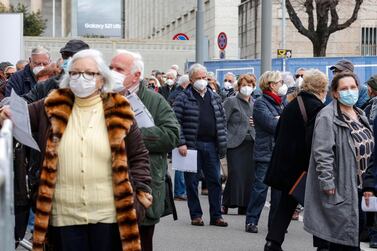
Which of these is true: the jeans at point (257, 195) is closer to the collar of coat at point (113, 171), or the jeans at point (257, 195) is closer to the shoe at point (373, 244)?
the shoe at point (373, 244)

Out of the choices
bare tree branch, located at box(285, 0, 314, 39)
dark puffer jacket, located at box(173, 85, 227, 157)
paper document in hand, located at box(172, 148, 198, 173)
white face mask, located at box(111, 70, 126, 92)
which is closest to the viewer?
white face mask, located at box(111, 70, 126, 92)

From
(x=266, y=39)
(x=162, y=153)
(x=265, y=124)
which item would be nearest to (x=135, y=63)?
(x=162, y=153)

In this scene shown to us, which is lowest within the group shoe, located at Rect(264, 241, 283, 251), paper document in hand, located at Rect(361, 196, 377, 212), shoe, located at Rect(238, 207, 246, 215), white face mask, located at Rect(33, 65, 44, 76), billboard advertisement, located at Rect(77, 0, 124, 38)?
shoe, located at Rect(238, 207, 246, 215)

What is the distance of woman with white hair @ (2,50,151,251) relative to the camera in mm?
6352

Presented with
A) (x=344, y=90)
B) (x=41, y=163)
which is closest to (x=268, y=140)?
(x=344, y=90)

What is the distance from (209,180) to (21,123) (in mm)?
7010

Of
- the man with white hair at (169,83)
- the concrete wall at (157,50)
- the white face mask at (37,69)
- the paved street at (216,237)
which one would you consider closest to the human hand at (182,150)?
the paved street at (216,237)

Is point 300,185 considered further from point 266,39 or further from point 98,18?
point 98,18

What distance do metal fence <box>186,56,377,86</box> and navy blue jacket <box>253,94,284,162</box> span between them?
1155 cm

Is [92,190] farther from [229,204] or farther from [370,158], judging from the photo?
[229,204]

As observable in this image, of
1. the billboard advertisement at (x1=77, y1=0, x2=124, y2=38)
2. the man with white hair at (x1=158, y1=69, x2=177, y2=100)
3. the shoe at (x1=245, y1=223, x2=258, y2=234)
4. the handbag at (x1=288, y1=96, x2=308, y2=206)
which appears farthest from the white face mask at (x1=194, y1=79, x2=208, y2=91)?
the billboard advertisement at (x1=77, y1=0, x2=124, y2=38)

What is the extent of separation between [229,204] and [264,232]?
1.79 m

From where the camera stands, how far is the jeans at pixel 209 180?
43.7 feet

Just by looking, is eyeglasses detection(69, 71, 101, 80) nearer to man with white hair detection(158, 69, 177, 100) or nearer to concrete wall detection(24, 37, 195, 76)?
man with white hair detection(158, 69, 177, 100)
